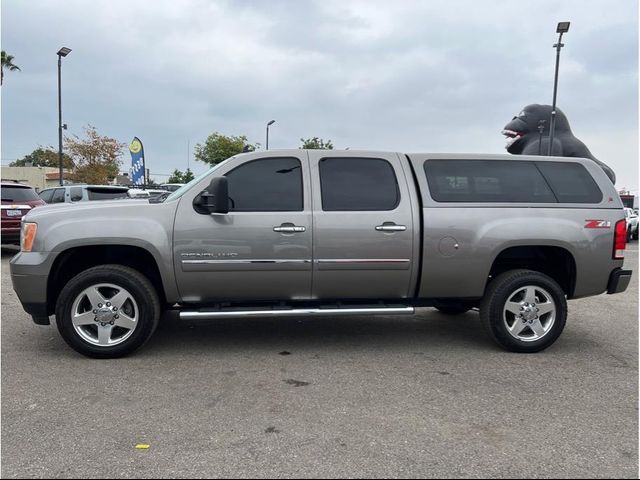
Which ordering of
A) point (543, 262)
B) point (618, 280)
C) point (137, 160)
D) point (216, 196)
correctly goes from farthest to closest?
1. point (137, 160)
2. point (543, 262)
3. point (618, 280)
4. point (216, 196)

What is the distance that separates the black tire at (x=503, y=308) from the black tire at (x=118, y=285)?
10.1 feet

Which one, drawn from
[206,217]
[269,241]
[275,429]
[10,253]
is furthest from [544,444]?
[10,253]

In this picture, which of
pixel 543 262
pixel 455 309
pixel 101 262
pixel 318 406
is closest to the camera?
pixel 318 406

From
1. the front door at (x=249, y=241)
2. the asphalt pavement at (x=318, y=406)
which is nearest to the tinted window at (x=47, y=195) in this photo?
the asphalt pavement at (x=318, y=406)

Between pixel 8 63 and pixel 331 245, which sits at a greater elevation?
pixel 8 63

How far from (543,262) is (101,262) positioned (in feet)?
14.3

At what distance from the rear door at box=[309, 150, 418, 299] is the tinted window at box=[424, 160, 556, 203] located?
1.11ft

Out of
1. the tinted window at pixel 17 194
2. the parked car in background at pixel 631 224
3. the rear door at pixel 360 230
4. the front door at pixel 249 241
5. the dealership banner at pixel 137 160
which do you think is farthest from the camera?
the dealership banner at pixel 137 160

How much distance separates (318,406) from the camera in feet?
11.8

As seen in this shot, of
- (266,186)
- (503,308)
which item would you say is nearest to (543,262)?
(503,308)

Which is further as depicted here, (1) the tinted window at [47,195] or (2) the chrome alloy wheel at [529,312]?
(1) the tinted window at [47,195]

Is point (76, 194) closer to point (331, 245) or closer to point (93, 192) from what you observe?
point (93, 192)

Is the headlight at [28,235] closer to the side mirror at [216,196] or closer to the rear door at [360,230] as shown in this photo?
the side mirror at [216,196]

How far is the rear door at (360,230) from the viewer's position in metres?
4.64
